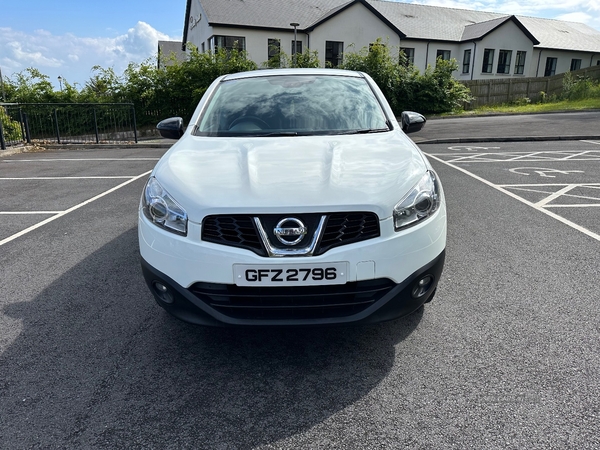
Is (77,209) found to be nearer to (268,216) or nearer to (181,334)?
(181,334)

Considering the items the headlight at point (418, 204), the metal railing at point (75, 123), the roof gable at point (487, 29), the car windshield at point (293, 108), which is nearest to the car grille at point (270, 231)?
the headlight at point (418, 204)

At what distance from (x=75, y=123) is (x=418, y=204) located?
56.8 ft

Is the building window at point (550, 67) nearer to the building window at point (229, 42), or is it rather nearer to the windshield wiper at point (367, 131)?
the building window at point (229, 42)

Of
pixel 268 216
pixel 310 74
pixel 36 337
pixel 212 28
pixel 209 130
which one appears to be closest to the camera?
pixel 268 216

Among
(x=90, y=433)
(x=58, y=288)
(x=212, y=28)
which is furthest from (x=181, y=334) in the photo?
(x=212, y=28)

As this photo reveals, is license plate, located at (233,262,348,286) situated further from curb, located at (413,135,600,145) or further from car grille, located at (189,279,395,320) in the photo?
curb, located at (413,135,600,145)

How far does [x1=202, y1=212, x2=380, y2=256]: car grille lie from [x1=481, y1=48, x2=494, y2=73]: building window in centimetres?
3817

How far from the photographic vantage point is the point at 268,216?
2.28 m

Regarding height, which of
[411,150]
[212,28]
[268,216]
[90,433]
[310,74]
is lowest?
[90,433]

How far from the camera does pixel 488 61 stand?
118ft

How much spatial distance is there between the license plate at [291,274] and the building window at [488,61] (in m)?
38.4

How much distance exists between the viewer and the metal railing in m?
15.7

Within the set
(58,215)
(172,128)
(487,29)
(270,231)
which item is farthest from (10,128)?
(487,29)

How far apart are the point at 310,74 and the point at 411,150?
1.60 m
